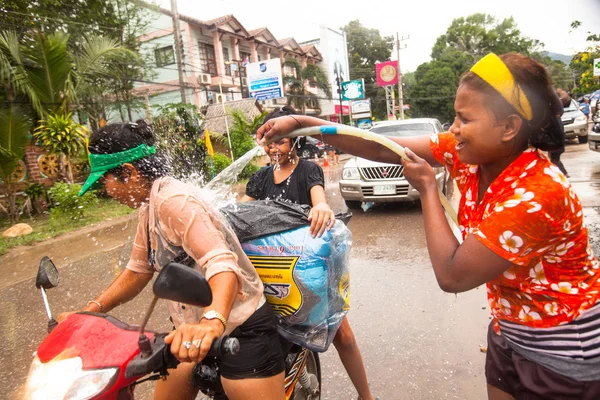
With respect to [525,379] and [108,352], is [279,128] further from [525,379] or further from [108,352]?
[525,379]

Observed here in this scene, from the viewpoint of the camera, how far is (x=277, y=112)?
2.62 m

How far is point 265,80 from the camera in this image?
2442 centimetres

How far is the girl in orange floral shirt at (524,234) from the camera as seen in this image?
118 cm

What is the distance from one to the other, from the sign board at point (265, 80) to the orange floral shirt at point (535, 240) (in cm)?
2372

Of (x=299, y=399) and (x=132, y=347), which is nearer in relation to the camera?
(x=132, y=347)

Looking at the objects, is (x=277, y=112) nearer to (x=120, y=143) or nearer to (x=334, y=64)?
(x=120, y=143)

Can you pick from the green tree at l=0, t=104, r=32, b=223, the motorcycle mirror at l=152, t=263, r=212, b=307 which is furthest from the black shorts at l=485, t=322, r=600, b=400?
the green tree at l=0, t=104, r=32, b=223

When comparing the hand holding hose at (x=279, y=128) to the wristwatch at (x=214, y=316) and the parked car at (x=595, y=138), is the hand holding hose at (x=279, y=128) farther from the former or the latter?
the parked car at (x=595, y=138)

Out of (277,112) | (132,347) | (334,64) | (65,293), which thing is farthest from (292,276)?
(334,64)

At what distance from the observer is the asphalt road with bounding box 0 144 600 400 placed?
9.28 feet

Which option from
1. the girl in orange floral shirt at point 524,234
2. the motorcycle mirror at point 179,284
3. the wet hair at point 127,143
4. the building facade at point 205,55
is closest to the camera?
the motorcycle mirror at point 179,284

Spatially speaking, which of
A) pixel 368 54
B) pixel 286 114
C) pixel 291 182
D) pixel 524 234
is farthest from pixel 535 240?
pixel 368 54

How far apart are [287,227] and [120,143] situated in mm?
806

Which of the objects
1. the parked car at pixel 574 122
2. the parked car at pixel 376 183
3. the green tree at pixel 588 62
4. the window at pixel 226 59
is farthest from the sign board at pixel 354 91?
the parked car at pixel 376 183
